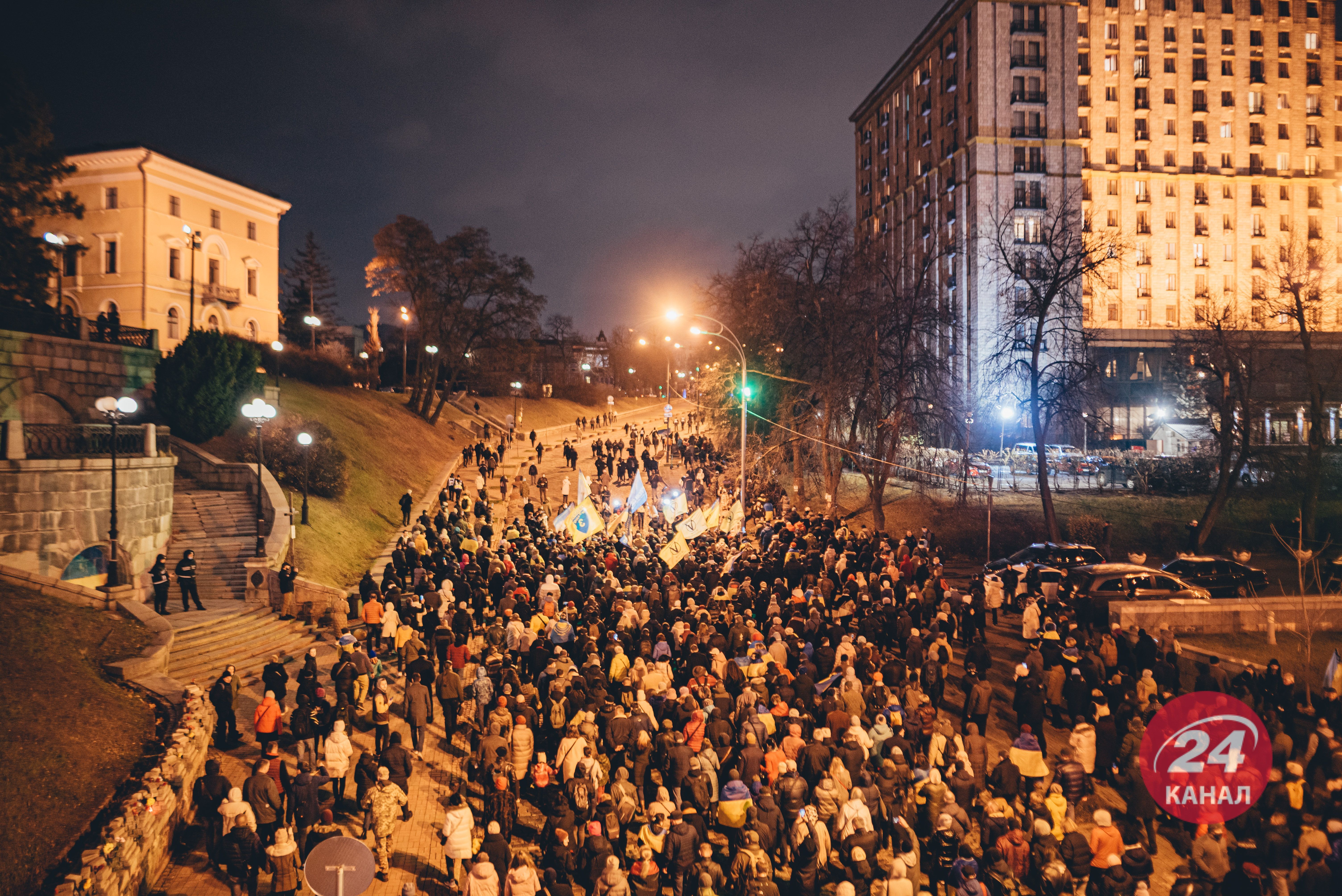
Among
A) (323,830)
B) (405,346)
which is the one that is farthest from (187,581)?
(405,346)

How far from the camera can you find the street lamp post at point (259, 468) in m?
20.4

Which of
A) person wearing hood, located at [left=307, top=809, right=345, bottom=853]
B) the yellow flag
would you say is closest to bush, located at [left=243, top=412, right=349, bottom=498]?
the yellow flag

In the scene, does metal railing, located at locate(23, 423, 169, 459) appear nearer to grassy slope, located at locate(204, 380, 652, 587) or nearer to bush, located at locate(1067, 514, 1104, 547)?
grassy slope, located at locate(204, 380, 652, 587)

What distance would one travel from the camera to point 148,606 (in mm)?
16750

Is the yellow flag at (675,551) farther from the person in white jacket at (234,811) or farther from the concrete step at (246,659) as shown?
the person in white jacket at (234,811)

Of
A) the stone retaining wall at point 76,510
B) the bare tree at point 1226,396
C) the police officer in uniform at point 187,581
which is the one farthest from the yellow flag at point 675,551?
the bare tree at point 1226,396

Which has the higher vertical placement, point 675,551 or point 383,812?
point 675,551

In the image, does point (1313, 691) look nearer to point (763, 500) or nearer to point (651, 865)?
point (651, 865)

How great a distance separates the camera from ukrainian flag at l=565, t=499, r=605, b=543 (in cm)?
1883

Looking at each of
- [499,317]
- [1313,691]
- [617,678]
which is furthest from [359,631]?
[499,317]

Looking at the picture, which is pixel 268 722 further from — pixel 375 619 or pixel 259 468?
pixel 259 468

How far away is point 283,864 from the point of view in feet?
25.7

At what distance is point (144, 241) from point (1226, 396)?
176ft

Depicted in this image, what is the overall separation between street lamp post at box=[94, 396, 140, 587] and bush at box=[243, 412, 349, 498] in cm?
813
